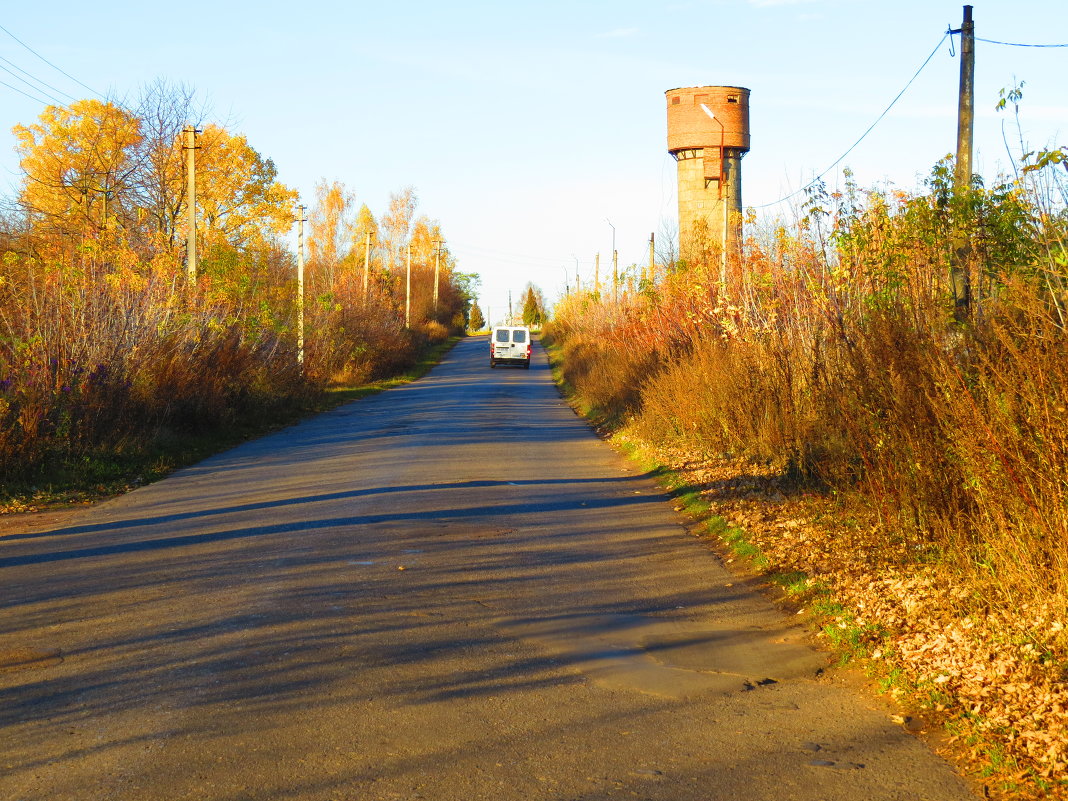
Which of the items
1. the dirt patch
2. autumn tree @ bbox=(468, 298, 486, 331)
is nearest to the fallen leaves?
the dirt patch

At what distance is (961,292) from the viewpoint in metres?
10.5

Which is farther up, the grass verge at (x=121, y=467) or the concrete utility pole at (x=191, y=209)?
the concrete utility pole at (x=191, y=209)

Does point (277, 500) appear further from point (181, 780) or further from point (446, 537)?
point (181, 780)

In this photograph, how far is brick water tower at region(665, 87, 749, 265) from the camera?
33.4 metres

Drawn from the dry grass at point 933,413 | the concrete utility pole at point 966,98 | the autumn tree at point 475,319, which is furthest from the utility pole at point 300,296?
the autumn tree at point 475,319

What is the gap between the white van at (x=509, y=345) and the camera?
53000mm

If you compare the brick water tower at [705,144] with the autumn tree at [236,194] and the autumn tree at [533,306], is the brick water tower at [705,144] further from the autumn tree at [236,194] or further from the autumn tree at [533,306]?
the autumn tree at [533,306]

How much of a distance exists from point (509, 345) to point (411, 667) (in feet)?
156

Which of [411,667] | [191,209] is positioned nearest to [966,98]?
[411,667]

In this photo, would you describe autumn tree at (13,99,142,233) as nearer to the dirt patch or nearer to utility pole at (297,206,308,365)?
utility pole at (297,206,308,365)

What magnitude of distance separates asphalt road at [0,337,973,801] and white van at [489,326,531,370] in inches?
1642

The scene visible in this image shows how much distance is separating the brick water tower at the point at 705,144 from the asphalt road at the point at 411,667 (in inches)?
948

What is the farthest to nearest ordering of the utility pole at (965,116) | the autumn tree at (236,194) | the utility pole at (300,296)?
the autumn tree at (236,194), the utility pole at (300,296), the utility pole at (965,116)

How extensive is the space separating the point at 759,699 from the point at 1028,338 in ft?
8.80
